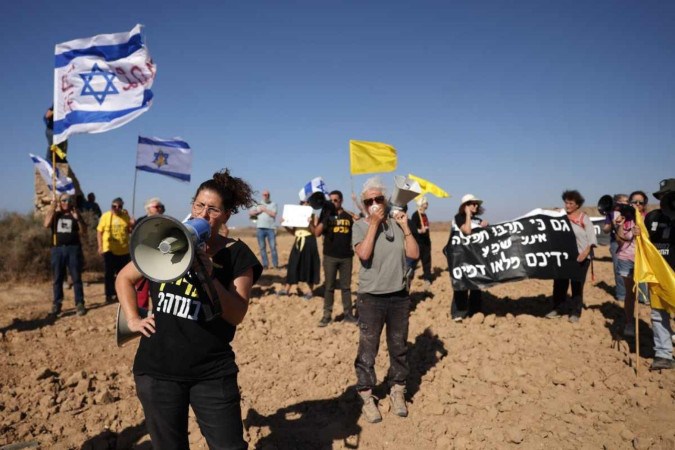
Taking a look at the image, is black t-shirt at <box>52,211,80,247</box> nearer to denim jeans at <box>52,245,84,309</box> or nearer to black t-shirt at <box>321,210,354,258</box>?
denim jeans at <box>52,245,84,309</box>

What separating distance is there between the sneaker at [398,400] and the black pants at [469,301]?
268cm

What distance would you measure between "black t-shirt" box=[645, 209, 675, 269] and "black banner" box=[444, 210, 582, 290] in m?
1.34

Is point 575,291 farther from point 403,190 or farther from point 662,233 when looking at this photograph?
point 403,190

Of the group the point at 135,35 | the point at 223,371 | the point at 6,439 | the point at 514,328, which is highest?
the point at 135,35

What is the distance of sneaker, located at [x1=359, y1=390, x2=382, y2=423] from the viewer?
3735mm

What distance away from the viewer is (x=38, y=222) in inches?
438

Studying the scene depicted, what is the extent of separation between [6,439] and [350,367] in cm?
324

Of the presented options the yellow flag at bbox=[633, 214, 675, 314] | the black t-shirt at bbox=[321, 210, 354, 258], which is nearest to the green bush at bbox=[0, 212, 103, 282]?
the black t-shirt at bbox=[321, 210, 354, 258]

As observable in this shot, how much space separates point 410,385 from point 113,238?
598 centimetres

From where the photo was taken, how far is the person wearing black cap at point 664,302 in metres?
4.45

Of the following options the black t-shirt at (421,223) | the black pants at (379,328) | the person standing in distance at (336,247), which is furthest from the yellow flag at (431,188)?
the black pants at (379,328)

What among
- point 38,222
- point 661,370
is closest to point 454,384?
point 661,370

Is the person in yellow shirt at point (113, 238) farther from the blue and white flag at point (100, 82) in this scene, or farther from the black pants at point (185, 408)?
the black pants at point (185, 408)

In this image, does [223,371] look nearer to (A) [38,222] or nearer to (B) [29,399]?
(B) [29,399]
